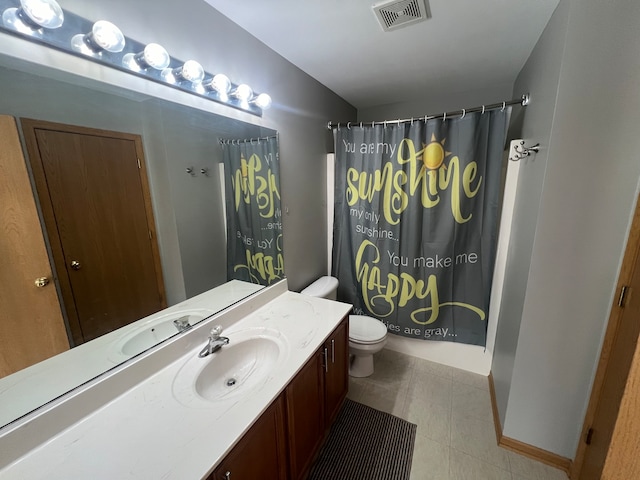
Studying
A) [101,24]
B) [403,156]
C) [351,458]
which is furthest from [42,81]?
[351,458]

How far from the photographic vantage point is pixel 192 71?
108 cm

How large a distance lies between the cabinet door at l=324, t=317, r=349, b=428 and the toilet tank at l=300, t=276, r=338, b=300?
480 millimetres

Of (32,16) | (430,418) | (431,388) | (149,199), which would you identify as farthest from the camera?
(431,388)

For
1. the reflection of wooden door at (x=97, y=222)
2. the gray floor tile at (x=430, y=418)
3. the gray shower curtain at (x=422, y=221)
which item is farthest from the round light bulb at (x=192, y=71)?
the gray floor tile at (x=430, y=418)

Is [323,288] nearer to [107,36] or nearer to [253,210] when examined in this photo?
[253,210]

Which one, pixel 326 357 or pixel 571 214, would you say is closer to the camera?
pixel 571 214

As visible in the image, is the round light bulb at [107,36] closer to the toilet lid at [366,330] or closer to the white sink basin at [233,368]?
the white sink basin at [233,368]

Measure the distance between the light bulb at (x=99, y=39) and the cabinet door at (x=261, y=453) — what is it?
133cm

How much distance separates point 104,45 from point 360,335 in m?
1.98

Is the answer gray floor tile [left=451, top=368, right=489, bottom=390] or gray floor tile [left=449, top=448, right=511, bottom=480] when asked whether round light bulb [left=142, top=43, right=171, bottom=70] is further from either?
gray floor tile [left=451, top=368, right=489, bottom=390]

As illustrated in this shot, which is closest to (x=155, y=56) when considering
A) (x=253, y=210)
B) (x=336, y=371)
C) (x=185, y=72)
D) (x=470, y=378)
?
(x=185, y=72)

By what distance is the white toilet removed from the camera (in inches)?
72.2

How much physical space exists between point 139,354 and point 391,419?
154cm

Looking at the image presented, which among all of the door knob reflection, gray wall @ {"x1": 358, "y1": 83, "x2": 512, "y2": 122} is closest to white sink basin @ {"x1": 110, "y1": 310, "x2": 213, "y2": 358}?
the door knob reflection
